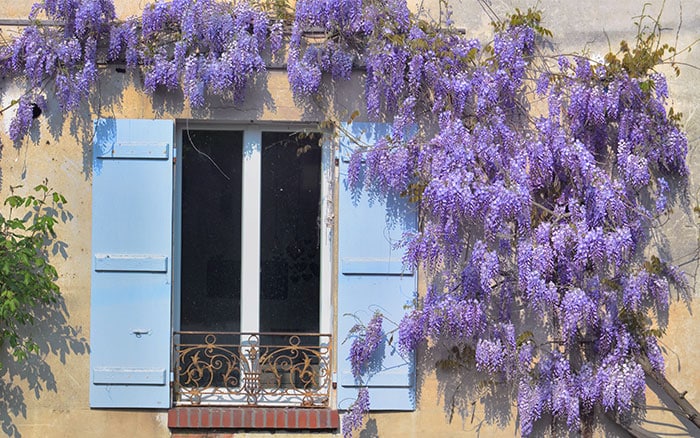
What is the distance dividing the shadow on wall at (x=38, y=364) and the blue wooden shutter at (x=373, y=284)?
1.44 meters

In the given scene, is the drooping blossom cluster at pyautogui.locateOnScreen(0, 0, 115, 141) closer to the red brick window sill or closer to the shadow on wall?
the shadow on wall

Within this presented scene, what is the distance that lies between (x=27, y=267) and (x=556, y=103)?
3.02 metres

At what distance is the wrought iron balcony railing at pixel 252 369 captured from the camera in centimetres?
507

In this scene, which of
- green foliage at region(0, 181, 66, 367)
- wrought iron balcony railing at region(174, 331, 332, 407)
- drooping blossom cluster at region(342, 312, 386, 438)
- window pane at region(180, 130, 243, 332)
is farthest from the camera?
window pane at region(180, 130, 243, 332)

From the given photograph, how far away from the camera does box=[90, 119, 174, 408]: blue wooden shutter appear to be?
16.4ft

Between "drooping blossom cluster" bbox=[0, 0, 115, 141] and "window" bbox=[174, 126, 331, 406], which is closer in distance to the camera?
"drooping blossom cluster" bbox=[0, 0, 115, 141]

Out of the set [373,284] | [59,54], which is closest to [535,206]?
[373,284]

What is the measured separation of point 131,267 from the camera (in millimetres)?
5004

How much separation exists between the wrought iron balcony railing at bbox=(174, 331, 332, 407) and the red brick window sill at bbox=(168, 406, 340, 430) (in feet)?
0.33

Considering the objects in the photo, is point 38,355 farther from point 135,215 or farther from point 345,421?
point 345,421

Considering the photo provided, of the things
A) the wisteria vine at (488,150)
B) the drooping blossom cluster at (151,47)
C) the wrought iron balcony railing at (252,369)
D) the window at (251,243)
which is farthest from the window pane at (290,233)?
the drooping blossom cluster at (151,47)

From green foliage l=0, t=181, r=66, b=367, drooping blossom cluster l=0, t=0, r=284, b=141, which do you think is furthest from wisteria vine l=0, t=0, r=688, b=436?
green foliage l=0, t=181, r=66, b=367

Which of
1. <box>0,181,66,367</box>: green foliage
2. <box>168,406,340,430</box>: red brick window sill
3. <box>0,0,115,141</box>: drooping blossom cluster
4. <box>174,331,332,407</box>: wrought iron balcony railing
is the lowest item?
<box>168,406,340,430</box>: red brick window sill

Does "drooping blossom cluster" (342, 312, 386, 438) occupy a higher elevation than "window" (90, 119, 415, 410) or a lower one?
lower
